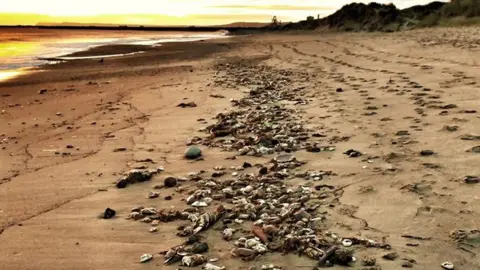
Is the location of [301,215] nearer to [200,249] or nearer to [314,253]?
[314,253]

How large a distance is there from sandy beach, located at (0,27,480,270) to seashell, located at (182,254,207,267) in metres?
0.07

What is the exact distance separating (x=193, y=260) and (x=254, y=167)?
2.21 meters

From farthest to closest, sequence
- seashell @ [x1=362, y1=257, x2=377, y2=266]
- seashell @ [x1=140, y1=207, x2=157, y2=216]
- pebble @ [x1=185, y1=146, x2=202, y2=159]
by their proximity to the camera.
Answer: pebble @ [x1=185, y1=146, x2=202, y2=159], seashell @ [x1=140, y1=207, x2=157, y2=216], seashell @ [x1=362, y1=257, x2=377, y2=266]

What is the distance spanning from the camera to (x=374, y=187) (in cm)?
446

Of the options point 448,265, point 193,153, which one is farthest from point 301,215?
point 193,153

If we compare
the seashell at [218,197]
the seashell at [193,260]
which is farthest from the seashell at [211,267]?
the seashell at [218,197]

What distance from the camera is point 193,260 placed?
340cm

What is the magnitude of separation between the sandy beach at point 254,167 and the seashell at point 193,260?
2.6 inches

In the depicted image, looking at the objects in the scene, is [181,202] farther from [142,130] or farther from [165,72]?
[165,72]

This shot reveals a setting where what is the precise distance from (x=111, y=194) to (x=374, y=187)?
2.57 m

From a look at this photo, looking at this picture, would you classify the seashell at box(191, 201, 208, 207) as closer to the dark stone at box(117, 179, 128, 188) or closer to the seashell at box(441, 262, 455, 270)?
the dark stone at box(117, 179, 128, 188)

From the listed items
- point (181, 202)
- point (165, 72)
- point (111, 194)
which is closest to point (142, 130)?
point (111, 194)

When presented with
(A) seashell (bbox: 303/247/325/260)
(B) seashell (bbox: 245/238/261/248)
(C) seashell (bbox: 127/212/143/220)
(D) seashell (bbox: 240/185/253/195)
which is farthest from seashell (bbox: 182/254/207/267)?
(D) seashell (bbox: 240/185/253/195)

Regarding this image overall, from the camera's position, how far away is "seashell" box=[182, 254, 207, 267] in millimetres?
3371
